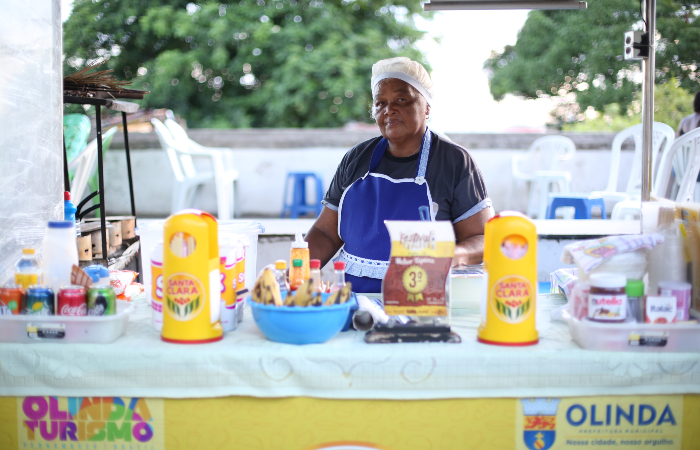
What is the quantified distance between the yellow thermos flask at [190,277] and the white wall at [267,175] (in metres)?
5.61

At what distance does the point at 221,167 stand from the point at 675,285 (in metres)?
5.21

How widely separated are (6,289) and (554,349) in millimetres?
1398

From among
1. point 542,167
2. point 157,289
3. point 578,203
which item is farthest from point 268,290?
point 542,167

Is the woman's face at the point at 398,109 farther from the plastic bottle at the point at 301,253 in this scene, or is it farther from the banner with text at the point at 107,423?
the banner with text at the point at 107,423

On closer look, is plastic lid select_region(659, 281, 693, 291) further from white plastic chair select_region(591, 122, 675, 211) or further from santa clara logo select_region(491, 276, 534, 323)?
white plastic chair select_region(591, 122, 675, 211)

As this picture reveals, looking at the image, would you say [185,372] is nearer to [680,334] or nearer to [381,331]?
[381,331]

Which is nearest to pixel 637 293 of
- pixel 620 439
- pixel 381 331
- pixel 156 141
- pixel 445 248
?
pixel 620 439

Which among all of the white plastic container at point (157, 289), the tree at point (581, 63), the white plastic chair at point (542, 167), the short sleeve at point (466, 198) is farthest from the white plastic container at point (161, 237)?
the tree at point (581, 63)

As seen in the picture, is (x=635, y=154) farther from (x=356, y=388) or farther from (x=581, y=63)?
(x=581, y=63)

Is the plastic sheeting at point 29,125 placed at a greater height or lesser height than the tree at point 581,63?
lesser

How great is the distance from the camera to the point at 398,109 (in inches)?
93.8

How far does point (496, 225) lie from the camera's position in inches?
56.5

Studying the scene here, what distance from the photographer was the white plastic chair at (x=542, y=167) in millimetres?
6117

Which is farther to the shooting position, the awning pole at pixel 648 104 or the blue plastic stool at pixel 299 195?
the blue plastic stool at pixel 299 195
